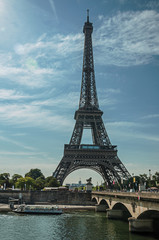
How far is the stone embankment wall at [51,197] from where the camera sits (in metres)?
82.7

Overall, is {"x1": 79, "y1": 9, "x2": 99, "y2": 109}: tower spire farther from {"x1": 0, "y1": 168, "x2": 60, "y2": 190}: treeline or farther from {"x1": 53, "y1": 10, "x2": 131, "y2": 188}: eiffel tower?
{"x1": 0, "y1": 168, "x2": 60, "y2": 190}: treeline

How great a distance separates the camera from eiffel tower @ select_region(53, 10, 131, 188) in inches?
3465

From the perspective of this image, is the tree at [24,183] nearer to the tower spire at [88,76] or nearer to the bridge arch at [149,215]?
the tower spire at [88,76]

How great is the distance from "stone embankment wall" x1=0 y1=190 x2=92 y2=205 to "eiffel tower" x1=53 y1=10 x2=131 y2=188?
512cm

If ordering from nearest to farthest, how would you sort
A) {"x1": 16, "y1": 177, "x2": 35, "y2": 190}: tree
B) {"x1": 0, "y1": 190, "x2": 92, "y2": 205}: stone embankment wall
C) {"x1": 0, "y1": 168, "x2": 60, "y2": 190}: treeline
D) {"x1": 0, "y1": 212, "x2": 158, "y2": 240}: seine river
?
{"x1": 0, "y1": 212, "x2": 158, "y2": 240}: seine river → {"x1": 0, "y1": 190, "x2": 92, "y2": 205}: stone embankment wall → {"x1": 0, "y1": 168, "x2": 60, "y2": 190}: treeline → {"x1": 16, "y1": 177, "x2": 35, "y2": 190}: tree

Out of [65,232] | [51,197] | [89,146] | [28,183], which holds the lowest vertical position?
[65,232]

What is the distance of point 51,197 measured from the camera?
84.1m

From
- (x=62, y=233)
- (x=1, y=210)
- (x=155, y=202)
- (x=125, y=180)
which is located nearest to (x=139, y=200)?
(x=155, y=202)

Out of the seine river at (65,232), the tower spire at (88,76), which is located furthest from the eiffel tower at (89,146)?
the seine river at (65,232)

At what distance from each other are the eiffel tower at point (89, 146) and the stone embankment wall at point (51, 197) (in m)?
5.12

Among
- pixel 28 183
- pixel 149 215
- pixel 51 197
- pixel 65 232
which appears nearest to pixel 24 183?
pixel 28 183

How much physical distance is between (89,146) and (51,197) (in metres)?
23.1

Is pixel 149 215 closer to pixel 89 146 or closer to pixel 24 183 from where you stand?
Result: pixel 89 146

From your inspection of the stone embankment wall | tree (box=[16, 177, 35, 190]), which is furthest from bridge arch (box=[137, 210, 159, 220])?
tree (box=[16, 177, 35, 190])
